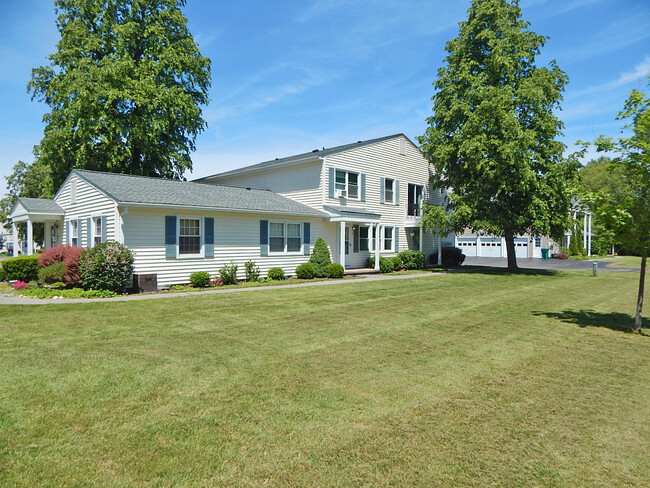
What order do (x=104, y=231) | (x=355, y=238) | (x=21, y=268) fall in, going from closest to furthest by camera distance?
(x=104, y=231) → (x=21, y=268) → (x=355, y=238)

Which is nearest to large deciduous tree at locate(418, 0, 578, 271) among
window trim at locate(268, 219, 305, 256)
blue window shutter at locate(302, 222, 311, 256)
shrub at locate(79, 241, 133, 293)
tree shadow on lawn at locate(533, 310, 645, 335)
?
blue window shutter at locate(302, 222, 311, 256)

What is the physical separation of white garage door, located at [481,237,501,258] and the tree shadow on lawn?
32717 millimetres

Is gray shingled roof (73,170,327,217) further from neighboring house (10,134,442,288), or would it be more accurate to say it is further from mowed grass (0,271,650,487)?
mowed grass (0,271,650,487)

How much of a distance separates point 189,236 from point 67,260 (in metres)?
4.07

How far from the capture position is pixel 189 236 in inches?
587

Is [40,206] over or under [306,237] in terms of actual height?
over

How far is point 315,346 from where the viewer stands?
6293 mm

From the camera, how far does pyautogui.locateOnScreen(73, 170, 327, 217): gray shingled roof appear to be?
550 inches

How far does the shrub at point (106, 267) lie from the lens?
1223 cm

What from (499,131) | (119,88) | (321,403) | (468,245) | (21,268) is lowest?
(321,403)

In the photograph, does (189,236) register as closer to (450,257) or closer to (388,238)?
(388,238)

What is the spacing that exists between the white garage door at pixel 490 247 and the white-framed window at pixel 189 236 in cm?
3427

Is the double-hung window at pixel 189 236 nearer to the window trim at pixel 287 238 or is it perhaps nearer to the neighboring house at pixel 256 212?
the neighboring house at pixel 256 212

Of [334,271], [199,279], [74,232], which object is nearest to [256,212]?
[199,279]
